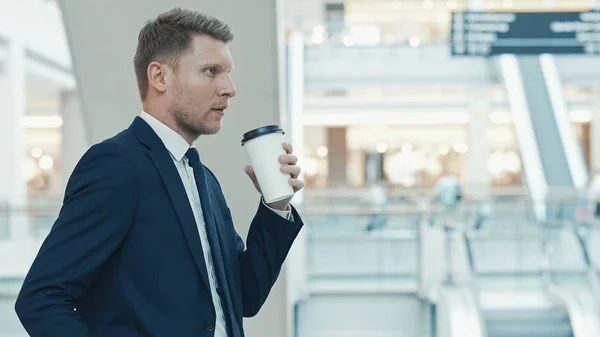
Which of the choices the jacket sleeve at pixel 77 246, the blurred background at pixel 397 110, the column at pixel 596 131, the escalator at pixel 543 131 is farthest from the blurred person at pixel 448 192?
the jacket sleeve at pixel 77 246

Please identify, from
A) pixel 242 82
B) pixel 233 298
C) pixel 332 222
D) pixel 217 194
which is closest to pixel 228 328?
pixel 233 298

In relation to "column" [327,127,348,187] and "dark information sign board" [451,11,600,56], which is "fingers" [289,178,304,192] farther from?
"column" [327,127,348,187]

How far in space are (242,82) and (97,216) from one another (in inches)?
59.3

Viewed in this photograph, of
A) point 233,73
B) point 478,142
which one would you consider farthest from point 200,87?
point 478,142

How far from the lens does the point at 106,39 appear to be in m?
2.67

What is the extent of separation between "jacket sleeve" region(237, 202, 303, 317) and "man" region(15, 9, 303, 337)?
0.08 m

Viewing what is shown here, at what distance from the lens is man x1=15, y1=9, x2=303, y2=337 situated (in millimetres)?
1321

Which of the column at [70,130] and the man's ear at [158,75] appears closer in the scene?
the man's ear at [158,75]

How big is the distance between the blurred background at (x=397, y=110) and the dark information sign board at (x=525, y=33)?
21 millimetres

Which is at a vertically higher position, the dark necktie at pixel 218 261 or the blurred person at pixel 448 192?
the blurred person at pixel 448 192

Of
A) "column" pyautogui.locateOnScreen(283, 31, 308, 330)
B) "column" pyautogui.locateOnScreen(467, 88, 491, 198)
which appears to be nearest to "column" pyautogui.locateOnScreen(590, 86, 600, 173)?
"column" pyautogui.locateOnScreen(467, 88, 491, 198)

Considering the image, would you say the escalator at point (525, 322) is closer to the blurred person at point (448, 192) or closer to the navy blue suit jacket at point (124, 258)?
the blurred person at point (448, 192)

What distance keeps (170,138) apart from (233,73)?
1298 mm

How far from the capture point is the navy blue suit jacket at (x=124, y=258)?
4.31 feet
